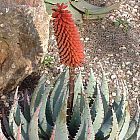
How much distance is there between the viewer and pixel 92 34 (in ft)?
16.8

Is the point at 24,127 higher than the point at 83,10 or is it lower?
lower

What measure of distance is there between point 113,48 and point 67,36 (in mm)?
2254

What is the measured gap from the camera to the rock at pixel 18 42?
160 inches

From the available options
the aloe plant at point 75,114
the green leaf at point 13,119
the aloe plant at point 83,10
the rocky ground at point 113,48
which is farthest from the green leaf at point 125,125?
the aloe plant at point 83,10

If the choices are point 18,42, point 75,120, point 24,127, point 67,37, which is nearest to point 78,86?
point 75,120

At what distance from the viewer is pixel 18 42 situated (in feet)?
13.6

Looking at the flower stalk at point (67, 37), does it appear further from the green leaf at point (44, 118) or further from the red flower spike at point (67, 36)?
the green leaf at point (44, 118)

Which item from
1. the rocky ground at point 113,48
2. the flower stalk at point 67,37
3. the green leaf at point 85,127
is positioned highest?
the flower stalk at point 67,37

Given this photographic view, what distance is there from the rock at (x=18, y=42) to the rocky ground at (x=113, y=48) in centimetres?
27

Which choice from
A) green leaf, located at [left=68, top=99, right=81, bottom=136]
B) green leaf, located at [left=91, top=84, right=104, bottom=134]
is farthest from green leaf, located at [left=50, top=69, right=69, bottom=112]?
green leaf, located at [left=91, top=84, right=104, bottom=134]

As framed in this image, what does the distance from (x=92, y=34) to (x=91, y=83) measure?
69.2 inches

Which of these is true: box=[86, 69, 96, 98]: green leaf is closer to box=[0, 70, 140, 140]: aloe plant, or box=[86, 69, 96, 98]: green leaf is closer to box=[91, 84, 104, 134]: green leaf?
box=[0, 70, 140, 140]: aloe plant

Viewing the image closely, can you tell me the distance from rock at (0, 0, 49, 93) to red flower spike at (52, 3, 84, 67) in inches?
51.3

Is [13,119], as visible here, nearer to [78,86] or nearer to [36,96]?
[36,96]
